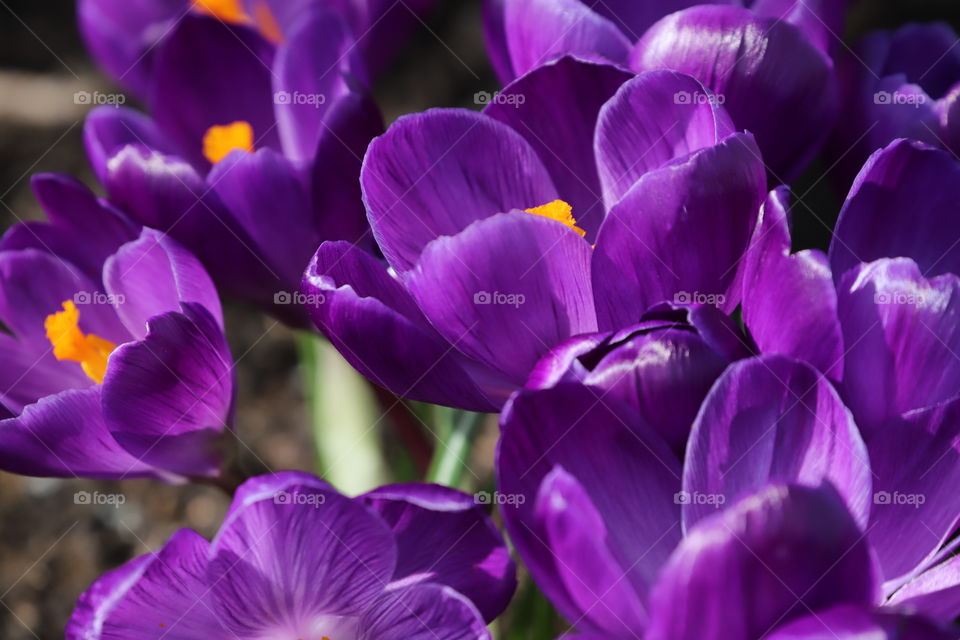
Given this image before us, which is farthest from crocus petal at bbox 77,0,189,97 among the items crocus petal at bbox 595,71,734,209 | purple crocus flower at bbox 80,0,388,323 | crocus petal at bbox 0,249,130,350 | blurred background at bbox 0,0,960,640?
crocus petal at bbox 595,71,734,209

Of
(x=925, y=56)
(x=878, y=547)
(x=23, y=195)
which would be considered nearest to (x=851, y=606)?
(x=878, y=547)

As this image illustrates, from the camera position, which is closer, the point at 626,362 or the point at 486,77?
the point at 626,362

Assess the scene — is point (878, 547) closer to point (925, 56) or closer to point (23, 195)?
point (925, 56)

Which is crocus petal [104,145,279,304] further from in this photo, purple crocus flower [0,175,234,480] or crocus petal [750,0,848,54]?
crocus petal [750,0,848,54]

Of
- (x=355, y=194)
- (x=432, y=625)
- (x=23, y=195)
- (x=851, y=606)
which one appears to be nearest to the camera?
(x=851, y=606)

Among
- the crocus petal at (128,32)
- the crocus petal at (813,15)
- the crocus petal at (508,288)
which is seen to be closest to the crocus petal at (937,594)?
the crocus petal at (508,288)

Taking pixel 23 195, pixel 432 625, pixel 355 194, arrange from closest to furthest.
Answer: pixel 432 625, pixel 355 194, pixel 23 195
